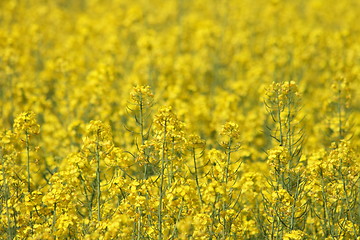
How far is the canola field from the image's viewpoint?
492 cm

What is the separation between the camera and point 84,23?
12930mm

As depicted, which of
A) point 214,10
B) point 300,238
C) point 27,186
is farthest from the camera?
point 214,10

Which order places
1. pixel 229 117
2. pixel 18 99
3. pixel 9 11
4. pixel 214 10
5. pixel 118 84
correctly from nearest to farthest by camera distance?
pixel 229 117, pixel 18 99, pixel 118 84, pixel 9 11, pixel 214 10

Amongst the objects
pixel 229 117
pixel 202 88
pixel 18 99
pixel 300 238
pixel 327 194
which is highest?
pixel 202 88

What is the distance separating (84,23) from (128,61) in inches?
58.5

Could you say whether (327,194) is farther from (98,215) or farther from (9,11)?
(9,11)

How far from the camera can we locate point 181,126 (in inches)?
195

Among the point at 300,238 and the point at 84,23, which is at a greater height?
the point at 84,23

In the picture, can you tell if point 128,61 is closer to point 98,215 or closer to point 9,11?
point 9,11

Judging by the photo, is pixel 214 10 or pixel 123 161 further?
pixel 214 10

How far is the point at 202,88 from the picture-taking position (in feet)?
36.2

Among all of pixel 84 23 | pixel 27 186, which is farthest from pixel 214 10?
pixel 27 186

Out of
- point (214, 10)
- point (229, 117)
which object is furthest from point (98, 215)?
point (214, 10)

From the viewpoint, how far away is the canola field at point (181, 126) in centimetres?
492
